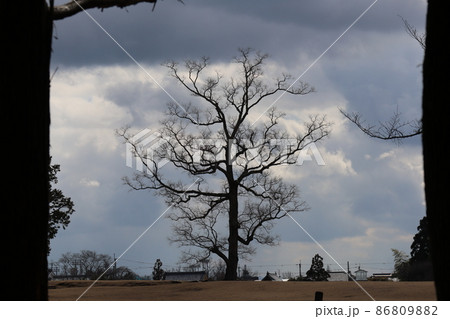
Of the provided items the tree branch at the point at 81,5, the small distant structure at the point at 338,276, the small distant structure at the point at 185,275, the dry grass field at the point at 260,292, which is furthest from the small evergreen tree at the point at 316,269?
the tree branch at the point at 81,5

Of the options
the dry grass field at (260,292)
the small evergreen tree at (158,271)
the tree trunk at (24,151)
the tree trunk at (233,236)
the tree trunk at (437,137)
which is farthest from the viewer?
the small evergreen tree at (158,271)

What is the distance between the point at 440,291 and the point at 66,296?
426 inches

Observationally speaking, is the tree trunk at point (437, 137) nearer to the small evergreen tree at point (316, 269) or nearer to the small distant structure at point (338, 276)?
the small evergreen tree at point (316, 269)

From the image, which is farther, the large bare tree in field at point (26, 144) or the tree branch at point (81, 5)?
the tree branch at point (81, 5)

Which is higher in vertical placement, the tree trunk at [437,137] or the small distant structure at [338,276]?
the tree trunk at [437,137]

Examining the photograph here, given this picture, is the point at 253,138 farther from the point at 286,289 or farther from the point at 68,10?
the point at 68,10

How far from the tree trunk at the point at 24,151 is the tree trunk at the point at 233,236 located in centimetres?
2082

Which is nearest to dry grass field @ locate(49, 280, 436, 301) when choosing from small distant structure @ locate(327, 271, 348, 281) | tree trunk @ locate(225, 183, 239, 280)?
Result: tree trunk @ locate(225, 183, 239, 280)

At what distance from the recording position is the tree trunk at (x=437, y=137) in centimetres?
469

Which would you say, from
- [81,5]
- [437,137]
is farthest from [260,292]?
[437,137]

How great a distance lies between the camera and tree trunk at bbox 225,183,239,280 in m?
26.0

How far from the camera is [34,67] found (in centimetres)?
531

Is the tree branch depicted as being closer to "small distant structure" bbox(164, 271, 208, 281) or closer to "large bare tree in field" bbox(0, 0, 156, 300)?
"large bare tree in field" bbox(0, 0, 156, 300)

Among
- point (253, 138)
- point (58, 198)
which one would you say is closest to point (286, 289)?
point (253, 138)
